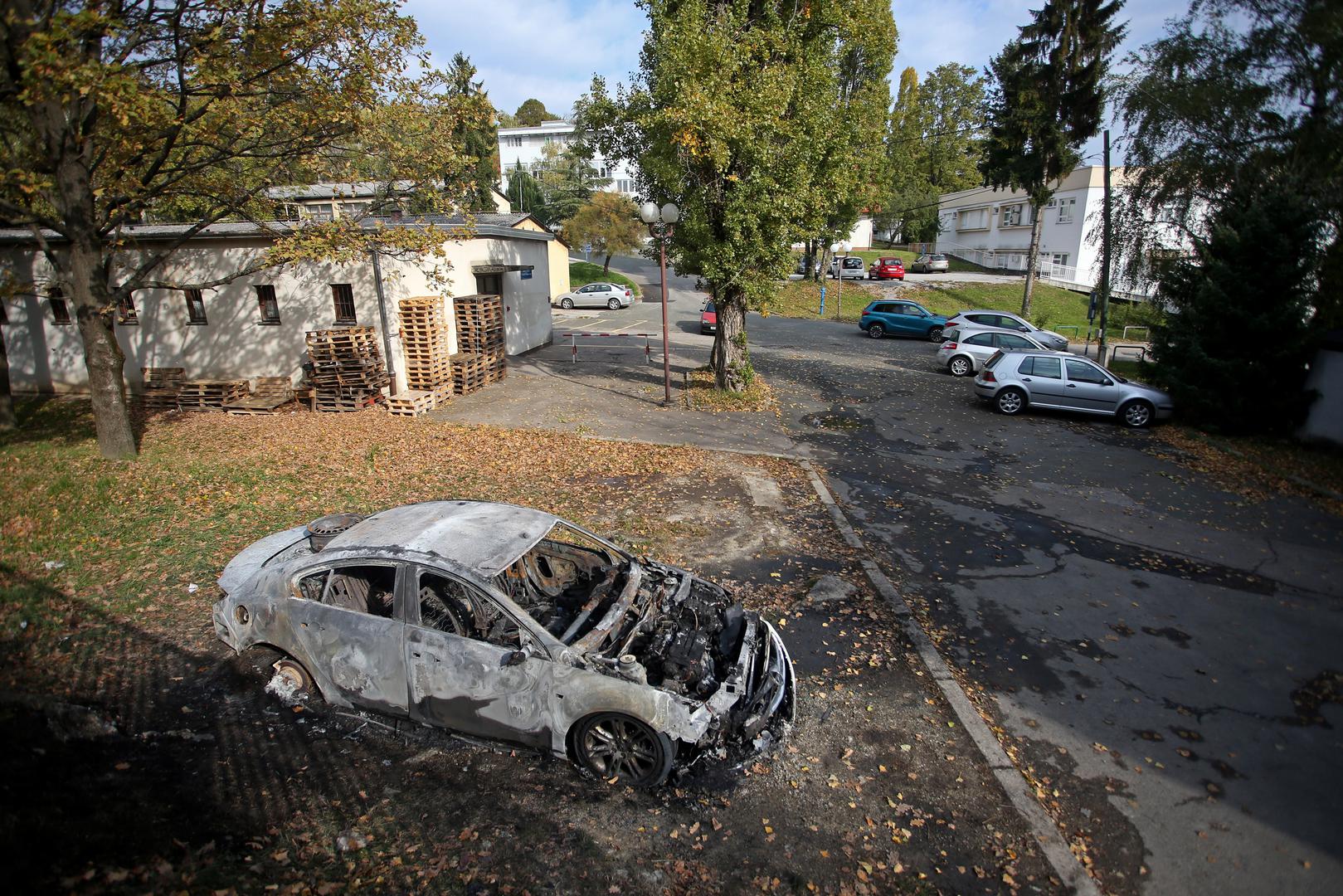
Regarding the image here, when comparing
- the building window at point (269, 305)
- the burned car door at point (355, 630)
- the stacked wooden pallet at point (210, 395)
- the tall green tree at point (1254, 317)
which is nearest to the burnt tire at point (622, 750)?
the burned car door at point (355, 630)

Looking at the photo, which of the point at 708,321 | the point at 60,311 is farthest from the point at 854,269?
the point at 60,311

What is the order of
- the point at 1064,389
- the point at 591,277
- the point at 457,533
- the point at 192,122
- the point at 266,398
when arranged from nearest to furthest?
1. the point at 457,533
2. the point at 192,122
3. the point at 266,398
4. the point at 1064,389
5. the point at 591,277

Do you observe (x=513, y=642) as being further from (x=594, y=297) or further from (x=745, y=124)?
(x=594, y=297)

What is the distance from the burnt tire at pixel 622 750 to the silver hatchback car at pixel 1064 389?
49.0 ft

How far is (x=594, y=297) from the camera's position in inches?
1529

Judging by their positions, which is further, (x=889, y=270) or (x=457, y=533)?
(x=889, y=270)

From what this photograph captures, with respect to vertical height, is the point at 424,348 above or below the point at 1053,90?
below

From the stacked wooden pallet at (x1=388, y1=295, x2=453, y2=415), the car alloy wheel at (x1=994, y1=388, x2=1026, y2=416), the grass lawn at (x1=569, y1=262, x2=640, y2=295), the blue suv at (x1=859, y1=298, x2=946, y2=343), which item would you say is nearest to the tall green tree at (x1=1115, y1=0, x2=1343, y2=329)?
the car alloy wheel at (x1=994, y1=388, x2=1026, y2=416)

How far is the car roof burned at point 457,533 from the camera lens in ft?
16.5

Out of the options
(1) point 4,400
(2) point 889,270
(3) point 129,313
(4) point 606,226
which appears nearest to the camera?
(1) point 4,400

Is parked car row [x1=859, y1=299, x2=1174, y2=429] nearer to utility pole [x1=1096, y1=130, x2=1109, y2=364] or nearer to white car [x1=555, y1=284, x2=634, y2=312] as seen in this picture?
utility pole [x1=1096, y1=130, x2=1109, y2=364]

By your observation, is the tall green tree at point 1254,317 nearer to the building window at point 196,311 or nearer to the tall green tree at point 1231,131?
the tall green tree at point 1231,131

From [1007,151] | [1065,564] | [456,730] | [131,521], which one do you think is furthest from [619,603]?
[1007,151]

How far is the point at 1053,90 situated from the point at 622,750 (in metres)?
35.1
